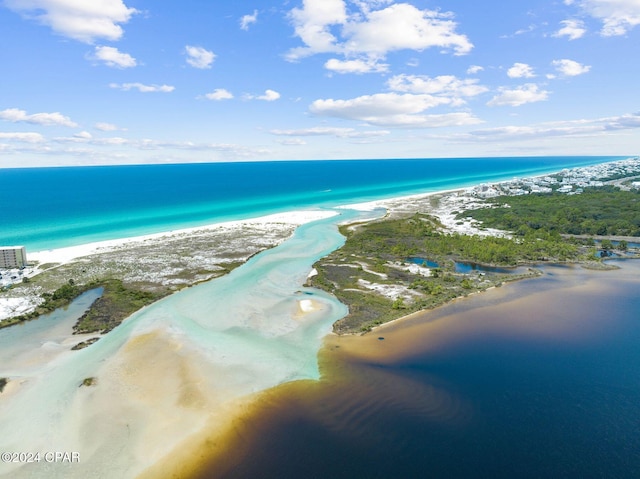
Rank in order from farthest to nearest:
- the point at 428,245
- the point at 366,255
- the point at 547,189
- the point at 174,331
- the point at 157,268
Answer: the point at 547,189 → the point at 428,245 → the point at 366,255 → the point at 157,268 → the point at 174,331

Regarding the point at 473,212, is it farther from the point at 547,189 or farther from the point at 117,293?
the point at 117,293

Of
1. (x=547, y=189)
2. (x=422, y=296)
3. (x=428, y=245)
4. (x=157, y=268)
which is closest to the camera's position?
(x=422, y=296)

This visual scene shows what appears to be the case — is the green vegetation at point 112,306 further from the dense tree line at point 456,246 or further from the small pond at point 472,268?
the small pond at point 472,268

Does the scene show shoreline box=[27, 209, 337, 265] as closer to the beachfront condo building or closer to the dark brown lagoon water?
the beachfront condo building

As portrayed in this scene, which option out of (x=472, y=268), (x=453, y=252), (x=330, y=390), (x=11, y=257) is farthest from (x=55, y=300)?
(x=453, y=252)

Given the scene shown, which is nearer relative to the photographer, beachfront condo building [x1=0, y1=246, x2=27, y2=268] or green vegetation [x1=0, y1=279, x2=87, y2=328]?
green vegetation [x1=0, y1=279, x2=87, y2=328]

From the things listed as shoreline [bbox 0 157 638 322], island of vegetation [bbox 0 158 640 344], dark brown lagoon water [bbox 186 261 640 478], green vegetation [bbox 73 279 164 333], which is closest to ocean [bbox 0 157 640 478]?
dark brown lagoon water [bbox 186 261 640 478]

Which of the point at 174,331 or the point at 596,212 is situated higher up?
the point at 596,212

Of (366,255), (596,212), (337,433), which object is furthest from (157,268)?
(596,212)
